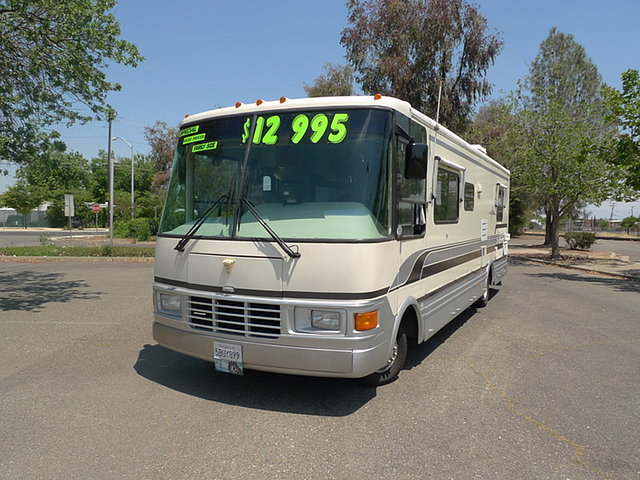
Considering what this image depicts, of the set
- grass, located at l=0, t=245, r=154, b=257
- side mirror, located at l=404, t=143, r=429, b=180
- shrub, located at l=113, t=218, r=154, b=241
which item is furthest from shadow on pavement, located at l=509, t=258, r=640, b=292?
shrub, located at l=113, t=218, r=154, b=241

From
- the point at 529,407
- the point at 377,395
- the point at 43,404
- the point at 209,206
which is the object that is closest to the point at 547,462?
the point at 529,407

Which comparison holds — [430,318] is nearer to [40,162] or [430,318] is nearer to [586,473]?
[586,473]

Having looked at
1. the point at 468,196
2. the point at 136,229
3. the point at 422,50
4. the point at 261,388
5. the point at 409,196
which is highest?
the point at 422,50

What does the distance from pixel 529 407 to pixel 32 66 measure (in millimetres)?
9795

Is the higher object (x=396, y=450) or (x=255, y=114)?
(x=255, y=114)

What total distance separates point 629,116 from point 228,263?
13.3 meters

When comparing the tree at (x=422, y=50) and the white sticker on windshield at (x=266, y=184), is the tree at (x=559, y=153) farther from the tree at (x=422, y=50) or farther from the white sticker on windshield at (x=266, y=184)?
the white sticker on windshield at (x=266, y=184)

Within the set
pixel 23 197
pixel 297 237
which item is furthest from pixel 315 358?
pixel 23 197

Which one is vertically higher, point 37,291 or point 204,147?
point 204,147

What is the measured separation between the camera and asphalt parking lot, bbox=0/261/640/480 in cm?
338

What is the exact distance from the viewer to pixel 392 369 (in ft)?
16.2

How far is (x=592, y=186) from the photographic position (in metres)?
18.0

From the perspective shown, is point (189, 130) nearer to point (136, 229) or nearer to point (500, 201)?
point (500, 201)

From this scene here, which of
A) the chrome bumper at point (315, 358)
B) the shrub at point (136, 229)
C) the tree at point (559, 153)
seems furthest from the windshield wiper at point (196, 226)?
the shrub at point (136, 229)
